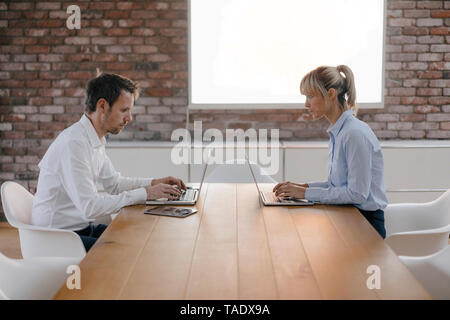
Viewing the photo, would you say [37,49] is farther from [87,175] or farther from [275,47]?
[87,175]

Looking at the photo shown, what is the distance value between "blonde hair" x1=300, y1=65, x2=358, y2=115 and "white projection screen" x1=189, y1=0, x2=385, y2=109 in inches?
78.4

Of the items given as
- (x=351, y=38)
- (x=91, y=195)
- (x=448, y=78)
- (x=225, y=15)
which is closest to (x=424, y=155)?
(x=448, y=78)

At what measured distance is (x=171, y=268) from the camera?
147 cm

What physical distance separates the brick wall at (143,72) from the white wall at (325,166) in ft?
1.64

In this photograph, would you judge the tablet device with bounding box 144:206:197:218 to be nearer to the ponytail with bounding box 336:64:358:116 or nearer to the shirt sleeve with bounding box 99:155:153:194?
the shirt sleeve with bounding box 99:155:153:194

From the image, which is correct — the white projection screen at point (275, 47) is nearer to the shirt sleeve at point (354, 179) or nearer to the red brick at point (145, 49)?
the red brick at point (145, 49)

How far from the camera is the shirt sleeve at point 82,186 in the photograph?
7.22 feet

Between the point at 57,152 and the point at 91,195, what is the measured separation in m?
0.25

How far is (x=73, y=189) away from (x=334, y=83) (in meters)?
1.27

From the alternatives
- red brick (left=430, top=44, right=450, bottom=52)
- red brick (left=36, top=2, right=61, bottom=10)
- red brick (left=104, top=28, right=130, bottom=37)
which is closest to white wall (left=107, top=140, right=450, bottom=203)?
red brick (left=430, top=44, right=450, bottom=52)

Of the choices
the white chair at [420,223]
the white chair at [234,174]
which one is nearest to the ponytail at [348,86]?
the white chair at [420,223]

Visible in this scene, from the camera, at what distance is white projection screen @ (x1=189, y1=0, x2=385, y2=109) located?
14.4ft

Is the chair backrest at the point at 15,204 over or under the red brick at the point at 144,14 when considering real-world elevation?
under
